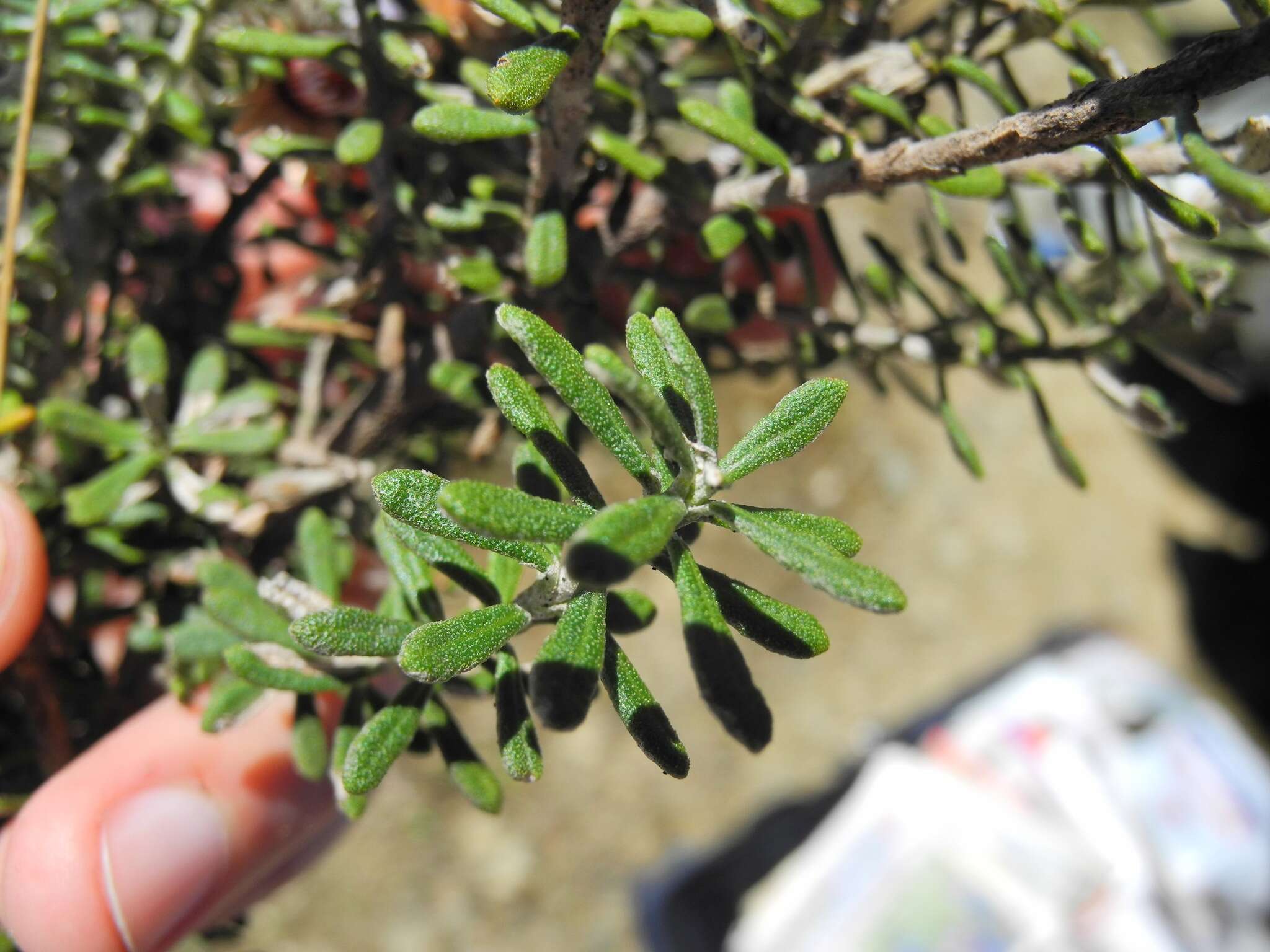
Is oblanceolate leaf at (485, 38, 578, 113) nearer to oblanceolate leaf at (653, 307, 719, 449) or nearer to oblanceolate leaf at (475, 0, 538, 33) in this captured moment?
oblanceolate leaf at (475, 0, 538, 33)

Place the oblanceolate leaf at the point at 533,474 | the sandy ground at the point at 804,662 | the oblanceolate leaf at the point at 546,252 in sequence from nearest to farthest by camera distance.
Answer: the oblanceolate leaf at the point at 533,474 → the oblanceolate leaf at the point at 546,252 → the sandy ground at the point at 804,662

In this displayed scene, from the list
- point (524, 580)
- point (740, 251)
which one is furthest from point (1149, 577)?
point (740, 251)

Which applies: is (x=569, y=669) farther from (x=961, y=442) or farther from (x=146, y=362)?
(x=146, y=362)

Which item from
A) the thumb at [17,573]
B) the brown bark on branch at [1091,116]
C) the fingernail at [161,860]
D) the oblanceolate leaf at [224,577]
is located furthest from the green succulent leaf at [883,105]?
the fingernail at [161,860]

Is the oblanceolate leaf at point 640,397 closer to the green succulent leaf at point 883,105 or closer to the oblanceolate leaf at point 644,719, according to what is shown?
the oblanceolate leaf at point 644,719

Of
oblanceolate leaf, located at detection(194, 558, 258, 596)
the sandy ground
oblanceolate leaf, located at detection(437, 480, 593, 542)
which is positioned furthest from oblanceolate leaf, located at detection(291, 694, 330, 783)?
the sandy ground

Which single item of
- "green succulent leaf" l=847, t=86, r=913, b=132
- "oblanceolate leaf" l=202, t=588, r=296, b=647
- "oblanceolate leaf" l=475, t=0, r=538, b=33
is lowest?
"oblanceolate leaf" l=202, t=588, r=296, b=647
